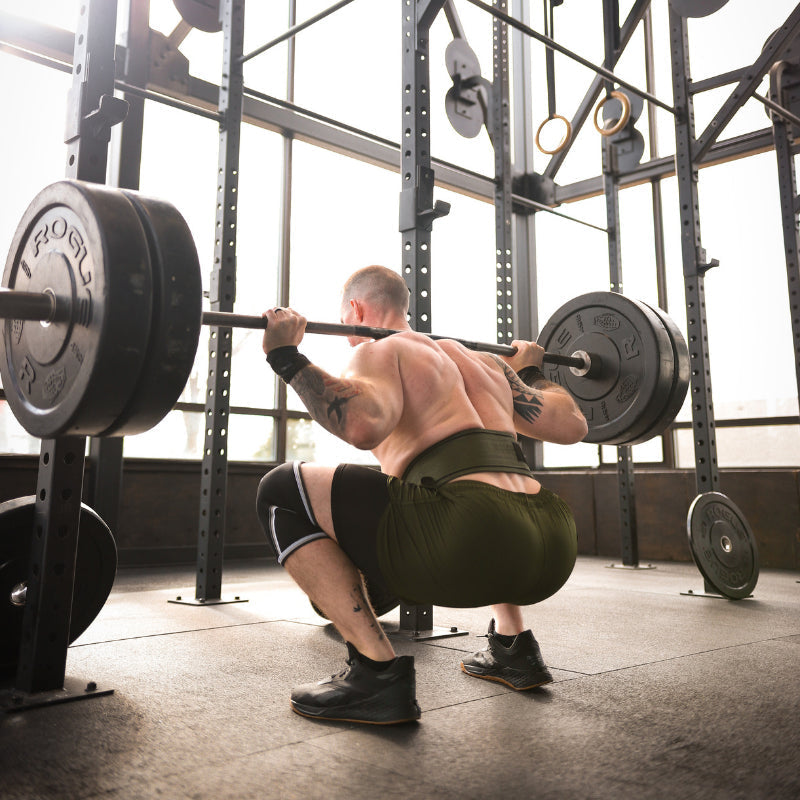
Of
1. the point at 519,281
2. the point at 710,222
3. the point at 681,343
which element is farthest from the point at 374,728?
the point at 519,281

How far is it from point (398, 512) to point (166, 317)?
562 millimetres

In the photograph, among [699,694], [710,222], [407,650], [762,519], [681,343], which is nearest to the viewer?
[699,694]

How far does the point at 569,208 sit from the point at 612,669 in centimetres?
529

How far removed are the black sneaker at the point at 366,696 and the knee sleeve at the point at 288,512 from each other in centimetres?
24

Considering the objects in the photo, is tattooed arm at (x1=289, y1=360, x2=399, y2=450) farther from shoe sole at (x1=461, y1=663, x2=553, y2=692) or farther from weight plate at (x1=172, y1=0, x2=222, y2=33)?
weight plate at (x1=172, y1=0, x2=222, y2=33)

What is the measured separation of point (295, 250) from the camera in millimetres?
5273

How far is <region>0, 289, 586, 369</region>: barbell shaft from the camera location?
1.36m

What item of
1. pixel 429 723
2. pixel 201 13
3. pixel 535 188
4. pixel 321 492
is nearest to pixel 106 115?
pixel 321 492

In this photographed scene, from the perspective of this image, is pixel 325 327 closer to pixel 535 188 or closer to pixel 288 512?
pixel 288 512

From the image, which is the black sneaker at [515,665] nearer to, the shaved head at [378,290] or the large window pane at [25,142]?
the shaved head at [378,290]

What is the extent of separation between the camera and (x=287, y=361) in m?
Result: 1.58

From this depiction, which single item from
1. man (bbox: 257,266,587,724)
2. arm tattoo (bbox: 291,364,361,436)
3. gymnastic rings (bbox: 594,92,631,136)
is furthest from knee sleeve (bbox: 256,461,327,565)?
gymnastic rings (bbox: 594,92,631,136)

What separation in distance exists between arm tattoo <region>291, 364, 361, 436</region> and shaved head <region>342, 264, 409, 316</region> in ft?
1.20

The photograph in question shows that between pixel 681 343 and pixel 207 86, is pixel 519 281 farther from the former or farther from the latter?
pixel 681 343
